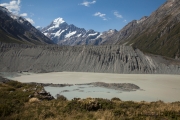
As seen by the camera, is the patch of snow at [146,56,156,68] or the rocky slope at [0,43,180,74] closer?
the rocky slope at [0,43,180,74]

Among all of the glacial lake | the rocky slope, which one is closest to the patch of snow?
the rocky slope

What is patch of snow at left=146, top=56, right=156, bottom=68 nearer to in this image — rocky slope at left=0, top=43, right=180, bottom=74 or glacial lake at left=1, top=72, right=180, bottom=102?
rocky slope at left=0, top=43, right=180, bottom=74

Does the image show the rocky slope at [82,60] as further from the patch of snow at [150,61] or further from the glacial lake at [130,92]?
the glacial lake at [130,92]

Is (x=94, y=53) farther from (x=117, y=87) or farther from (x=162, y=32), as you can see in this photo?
(x=162, y=32)

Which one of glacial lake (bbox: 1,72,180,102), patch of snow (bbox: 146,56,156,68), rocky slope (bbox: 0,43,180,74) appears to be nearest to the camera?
glacial lake (bbox: 1,72,180,102)

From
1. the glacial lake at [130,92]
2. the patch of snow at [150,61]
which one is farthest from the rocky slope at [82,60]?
the glacial lake at [130,92]

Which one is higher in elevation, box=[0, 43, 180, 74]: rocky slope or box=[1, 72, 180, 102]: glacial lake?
box=[0, 43, 180, 74]: rocky slope

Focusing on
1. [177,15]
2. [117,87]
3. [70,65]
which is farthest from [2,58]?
[177,15]

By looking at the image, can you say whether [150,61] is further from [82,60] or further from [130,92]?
[130,92]
